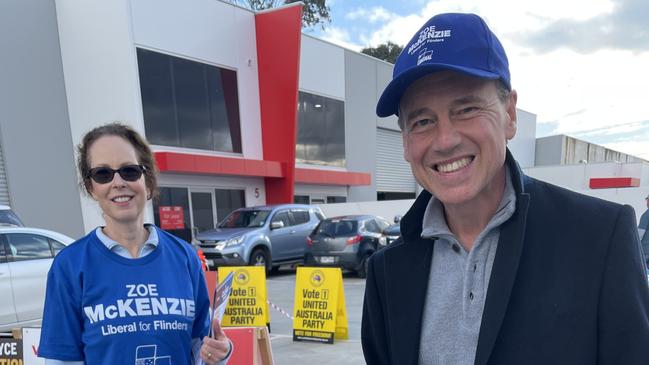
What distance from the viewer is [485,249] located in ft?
3.73

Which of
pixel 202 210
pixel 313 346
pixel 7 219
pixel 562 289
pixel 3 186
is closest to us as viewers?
pixel 562 289

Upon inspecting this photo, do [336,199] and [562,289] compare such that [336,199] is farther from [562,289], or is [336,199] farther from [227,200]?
[562,289]

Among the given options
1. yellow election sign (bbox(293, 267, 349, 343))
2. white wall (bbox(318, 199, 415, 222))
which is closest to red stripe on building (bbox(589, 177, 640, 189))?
white wall (bbox(318, 199, 415, 222))

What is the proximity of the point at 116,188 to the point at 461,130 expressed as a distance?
4.87 ft

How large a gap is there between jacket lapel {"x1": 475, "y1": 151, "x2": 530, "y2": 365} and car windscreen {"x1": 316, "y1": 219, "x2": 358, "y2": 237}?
331 inches

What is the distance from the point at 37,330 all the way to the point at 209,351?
8.01 feet

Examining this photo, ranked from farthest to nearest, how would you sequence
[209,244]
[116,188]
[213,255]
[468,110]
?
1. [209,244]
2. [213,255]
3. [116,188]
4. [468,110]

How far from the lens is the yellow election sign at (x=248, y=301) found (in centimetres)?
532

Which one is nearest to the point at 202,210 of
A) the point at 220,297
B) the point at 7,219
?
the point at 7,219

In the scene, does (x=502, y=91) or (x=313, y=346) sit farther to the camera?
(x=313, y=346)

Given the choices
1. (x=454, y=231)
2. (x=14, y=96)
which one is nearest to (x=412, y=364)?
(x=454, y=231)

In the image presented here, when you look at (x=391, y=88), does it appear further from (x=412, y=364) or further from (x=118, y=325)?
(x=118, y=325)

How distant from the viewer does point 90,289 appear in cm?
157

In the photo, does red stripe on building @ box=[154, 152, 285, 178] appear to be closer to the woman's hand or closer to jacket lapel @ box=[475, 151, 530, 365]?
the woman's hand
